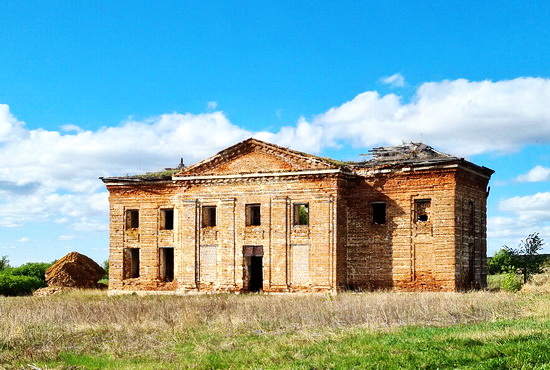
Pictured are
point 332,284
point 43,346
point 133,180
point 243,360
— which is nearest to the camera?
point 243,360

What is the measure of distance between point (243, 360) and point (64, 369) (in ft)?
11.4

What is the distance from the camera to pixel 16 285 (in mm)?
36906

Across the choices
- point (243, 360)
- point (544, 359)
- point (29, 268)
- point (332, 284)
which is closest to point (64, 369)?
point (243, 360)

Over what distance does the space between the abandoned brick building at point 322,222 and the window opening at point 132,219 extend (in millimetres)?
2212

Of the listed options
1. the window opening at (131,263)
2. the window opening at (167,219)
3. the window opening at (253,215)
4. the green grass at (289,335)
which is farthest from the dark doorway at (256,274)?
the green grass at (289,335)

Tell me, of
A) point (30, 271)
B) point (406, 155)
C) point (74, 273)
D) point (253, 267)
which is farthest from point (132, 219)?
point (406, 155)

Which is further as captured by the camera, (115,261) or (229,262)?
(115,261)

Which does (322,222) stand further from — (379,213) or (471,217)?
(471,217)

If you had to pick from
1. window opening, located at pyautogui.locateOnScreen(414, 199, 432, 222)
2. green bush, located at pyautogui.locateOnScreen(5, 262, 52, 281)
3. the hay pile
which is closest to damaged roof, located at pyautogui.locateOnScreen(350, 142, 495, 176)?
window opening, located at pyautogui.locateOnScreen(414, 199, 432, 222)

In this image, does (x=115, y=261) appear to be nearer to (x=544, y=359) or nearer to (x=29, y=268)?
(x=29, y=268)

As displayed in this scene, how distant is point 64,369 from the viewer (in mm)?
12859

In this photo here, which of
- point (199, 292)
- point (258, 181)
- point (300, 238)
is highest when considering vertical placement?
point (258, 181)

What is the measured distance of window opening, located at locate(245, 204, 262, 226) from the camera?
3092cm

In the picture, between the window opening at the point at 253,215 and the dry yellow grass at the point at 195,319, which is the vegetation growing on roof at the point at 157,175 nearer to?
the window opening at the point at 253,215
